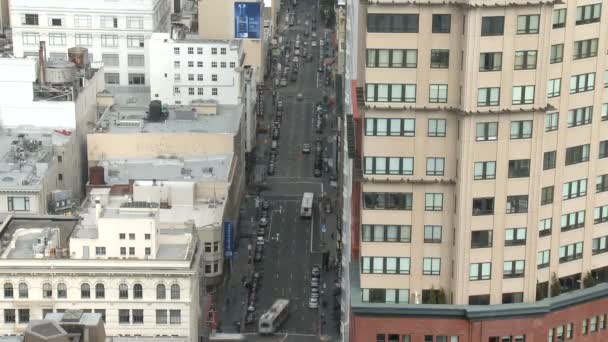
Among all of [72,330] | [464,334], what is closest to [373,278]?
[464,334]

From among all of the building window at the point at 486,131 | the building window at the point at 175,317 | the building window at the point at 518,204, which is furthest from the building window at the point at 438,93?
the building window at the point at 175,317

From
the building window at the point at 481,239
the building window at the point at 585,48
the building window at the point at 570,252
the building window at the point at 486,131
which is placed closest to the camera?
A: the building window at the point at 486,131

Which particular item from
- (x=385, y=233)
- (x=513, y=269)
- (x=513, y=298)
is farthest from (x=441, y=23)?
(x=513, y=298)

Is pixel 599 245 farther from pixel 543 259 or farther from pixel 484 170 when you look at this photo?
pixel 484 170

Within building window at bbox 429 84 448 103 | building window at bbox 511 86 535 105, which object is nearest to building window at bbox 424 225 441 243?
building window at bbox 429 84 448 103

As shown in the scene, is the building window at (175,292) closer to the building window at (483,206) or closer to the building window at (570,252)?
the building window at (483,206)

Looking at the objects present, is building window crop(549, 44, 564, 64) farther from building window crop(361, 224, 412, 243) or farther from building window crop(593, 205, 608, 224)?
building window crop(361, 224, 412, 243)
